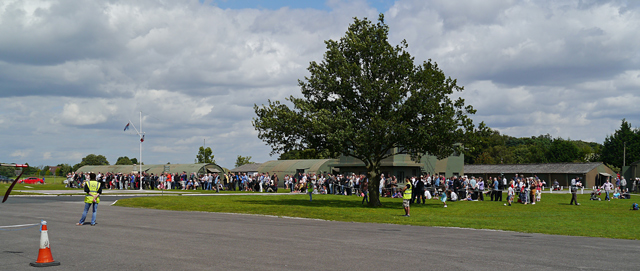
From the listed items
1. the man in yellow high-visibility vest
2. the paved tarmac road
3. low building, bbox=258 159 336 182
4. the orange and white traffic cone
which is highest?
low building, bbox=258 159 336 182

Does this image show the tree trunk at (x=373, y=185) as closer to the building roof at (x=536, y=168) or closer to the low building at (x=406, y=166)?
the low building at (x=406, y=166)

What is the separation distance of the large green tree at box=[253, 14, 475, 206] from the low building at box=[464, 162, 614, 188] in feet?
156

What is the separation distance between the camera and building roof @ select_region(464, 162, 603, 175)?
73969 mm

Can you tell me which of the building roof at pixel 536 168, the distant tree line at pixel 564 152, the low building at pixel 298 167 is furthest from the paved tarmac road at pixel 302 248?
the distant tree line at pixel 564 152

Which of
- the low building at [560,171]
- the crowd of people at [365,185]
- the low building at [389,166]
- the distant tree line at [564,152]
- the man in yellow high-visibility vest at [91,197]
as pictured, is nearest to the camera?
the man in yellow high-visibility vest at [91,197]

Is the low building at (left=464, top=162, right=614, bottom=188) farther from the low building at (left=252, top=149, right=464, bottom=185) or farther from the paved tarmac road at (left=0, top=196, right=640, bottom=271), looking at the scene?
the paved tarmac road at (left=0, top=196, right=640, bottom=271)

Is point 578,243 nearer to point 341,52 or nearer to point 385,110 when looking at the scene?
point 385,110

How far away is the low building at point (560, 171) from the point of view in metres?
73.3

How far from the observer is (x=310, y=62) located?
30500 mm

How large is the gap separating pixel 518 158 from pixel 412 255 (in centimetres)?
11288

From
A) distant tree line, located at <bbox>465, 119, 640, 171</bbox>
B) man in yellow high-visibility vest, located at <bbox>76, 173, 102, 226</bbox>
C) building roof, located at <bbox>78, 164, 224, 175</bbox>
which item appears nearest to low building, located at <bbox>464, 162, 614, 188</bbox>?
distant tree line, located at <bbox>465, 119, 640, 171</bbox>

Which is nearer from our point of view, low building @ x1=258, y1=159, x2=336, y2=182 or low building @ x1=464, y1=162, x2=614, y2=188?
low building @ x1=258, y1=159, x2=336, y2=182

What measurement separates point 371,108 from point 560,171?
55.7m

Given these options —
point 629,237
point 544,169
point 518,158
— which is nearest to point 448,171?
point 544,169
